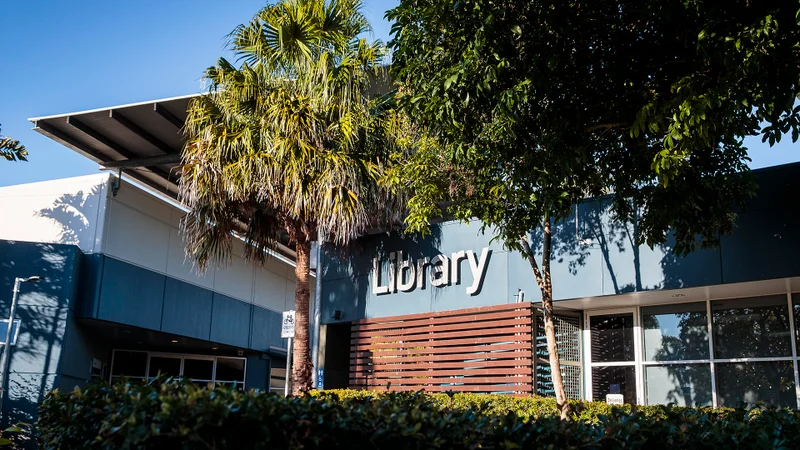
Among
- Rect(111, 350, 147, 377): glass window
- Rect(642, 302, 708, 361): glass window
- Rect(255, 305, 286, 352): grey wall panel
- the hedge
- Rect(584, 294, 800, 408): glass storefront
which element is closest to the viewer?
the hedge

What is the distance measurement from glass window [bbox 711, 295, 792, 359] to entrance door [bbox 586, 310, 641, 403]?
151cm

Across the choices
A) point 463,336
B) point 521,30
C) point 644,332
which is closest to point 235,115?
point 463,336

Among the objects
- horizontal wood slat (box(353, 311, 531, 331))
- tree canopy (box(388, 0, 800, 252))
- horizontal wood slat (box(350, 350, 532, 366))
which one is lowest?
horizontal wood slat (box(350, 350, 532, 366))

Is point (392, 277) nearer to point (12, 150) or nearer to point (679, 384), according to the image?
point (679, 384)

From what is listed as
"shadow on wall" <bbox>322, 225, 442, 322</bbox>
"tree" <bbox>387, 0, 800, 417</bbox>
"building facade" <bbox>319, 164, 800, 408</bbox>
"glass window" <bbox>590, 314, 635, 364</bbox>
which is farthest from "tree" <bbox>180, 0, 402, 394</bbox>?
"glass window" <bbox>590, 314, 635, 364</bbox>

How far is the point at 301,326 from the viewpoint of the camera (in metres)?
14.7

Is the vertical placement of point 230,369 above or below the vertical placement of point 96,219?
below

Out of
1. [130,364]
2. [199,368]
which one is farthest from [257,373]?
[130,364]

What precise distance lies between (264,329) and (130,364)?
4455 millimetres

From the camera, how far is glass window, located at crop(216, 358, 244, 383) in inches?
988

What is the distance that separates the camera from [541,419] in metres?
4.91

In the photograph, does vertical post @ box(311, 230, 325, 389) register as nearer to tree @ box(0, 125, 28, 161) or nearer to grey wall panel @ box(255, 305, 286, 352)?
tree @ box(0, 125, 28, 161)

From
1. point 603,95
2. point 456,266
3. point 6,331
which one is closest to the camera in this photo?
point 603,95

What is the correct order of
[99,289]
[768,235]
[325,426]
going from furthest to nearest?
1. [99,289]
2. [768,235]
3. [325,426]
